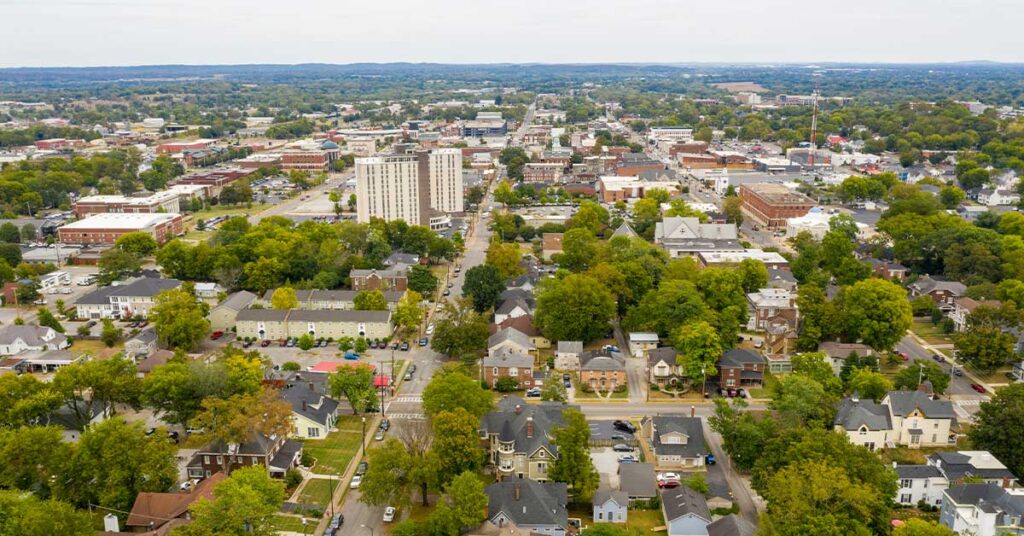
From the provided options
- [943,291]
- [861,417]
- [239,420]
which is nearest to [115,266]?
[239,420]

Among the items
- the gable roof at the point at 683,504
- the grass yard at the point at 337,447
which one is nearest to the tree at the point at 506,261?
the grass yard at the point at 337,447

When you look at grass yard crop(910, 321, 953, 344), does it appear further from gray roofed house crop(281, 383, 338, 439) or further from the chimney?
the chimney

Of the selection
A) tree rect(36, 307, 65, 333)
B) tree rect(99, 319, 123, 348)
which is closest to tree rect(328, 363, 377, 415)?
tree rect(99, 319, 123, 348)

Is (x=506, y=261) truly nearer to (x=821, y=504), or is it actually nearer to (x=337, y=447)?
(x=337, y=447)

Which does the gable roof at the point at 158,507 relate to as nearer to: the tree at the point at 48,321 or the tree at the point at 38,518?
the tree at the point at 38,518

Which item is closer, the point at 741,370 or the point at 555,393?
the point at 555,393

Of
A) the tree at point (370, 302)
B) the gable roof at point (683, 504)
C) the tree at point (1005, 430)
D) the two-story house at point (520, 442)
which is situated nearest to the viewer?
the gable roof at point (683, 504)
